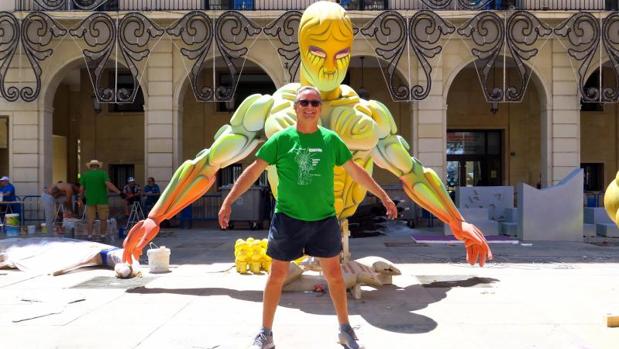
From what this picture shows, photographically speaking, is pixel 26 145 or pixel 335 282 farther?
pixel 26 145

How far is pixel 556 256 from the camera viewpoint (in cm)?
1048

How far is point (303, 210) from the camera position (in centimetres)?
436

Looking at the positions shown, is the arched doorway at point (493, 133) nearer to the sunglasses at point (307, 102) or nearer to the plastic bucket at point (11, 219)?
the plastic bucket at point (11, 219)

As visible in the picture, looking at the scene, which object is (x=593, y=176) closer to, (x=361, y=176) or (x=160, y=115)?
(x=160, y=115)

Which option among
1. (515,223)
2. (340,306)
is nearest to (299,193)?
(340,306)

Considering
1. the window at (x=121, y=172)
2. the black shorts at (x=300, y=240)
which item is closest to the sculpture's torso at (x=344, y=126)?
the black shorts at (x=300, y=240)

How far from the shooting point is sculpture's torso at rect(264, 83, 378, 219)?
21.8ft

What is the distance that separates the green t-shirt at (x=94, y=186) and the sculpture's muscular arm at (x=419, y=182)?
7.99 meters

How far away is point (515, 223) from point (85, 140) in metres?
14.8

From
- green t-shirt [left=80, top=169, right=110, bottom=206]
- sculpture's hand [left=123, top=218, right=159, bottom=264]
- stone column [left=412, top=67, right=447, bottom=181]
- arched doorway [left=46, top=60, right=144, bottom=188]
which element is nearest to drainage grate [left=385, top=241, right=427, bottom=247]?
stone column [left=412, top=67, right=447, bottom=181]

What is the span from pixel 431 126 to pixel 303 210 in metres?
12.8

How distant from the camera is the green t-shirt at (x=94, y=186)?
13.1 meters

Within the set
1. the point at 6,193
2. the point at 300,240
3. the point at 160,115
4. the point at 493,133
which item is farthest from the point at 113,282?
the point at 493,133

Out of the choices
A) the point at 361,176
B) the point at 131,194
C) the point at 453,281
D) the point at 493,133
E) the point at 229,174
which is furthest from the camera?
the point at 493,133
